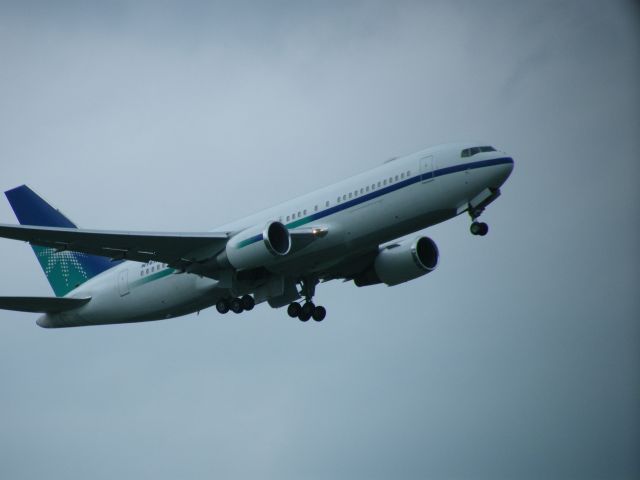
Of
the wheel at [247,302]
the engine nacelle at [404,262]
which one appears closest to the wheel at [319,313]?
the engine nacelle at [404,262]

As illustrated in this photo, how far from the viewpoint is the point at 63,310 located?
145ft

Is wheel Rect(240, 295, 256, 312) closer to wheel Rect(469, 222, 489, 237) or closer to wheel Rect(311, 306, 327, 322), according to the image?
wheel Rect(311, 306, 327, 322)

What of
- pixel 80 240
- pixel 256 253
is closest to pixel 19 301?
pixel 80 240

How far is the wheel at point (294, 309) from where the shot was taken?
4328 cm

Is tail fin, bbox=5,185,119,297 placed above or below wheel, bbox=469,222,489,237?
above

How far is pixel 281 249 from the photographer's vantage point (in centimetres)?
3662

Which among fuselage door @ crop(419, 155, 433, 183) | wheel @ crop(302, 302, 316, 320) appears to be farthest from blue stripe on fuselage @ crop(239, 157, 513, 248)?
wheel @ crop(302, 302, 316, 320)

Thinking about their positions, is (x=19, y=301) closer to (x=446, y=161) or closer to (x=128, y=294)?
(x=128, y=294)

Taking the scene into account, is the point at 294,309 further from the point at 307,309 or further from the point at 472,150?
the point at 472,150

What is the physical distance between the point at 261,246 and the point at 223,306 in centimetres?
478

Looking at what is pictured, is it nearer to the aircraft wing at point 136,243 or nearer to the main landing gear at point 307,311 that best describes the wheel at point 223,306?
the aircraft wing at point 136,243

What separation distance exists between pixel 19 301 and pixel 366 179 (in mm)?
15524

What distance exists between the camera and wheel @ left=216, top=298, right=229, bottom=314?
132ft

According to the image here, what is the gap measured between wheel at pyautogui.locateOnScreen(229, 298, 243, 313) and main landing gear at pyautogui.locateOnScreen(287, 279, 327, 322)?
3462mm
